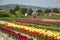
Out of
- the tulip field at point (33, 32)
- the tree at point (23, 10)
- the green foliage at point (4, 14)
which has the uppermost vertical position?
the tulip field at point (33, 32)

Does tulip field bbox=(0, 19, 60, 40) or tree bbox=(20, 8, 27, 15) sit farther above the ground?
tulip field bbox=(0, 19, 60, 40)

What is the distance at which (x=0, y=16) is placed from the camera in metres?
23.8

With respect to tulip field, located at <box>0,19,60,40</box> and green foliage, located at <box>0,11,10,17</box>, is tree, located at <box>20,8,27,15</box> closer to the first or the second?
green foliage, located at <box>0,11,10,17</box>

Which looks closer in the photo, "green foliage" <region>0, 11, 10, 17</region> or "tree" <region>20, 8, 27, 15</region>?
"green foliage" <region>0, 11, 10, 17</region>

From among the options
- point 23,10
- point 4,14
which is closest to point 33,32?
point 4,14

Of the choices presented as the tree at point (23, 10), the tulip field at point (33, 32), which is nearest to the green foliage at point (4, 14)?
the tree at point (23, 10)

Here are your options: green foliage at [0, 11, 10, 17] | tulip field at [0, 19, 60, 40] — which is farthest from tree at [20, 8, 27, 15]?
tulip field at [0, 19, 60, 40]

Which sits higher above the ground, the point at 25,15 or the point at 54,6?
the point at 54,6

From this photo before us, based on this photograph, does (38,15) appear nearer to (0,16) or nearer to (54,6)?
(54,6)

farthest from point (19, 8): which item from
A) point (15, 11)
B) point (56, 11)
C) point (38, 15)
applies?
point (56, 11)

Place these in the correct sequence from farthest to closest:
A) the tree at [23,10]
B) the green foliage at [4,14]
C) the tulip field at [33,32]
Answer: the tree at [23,10] → the green foliage at [4,14] → the tulip field at [33,32]

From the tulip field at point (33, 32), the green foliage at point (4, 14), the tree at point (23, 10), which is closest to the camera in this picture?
the tulip field at point (33, 32)

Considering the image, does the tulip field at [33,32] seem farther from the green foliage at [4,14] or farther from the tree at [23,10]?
the tree at [23,10]

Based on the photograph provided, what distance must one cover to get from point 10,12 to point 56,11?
183 inches
